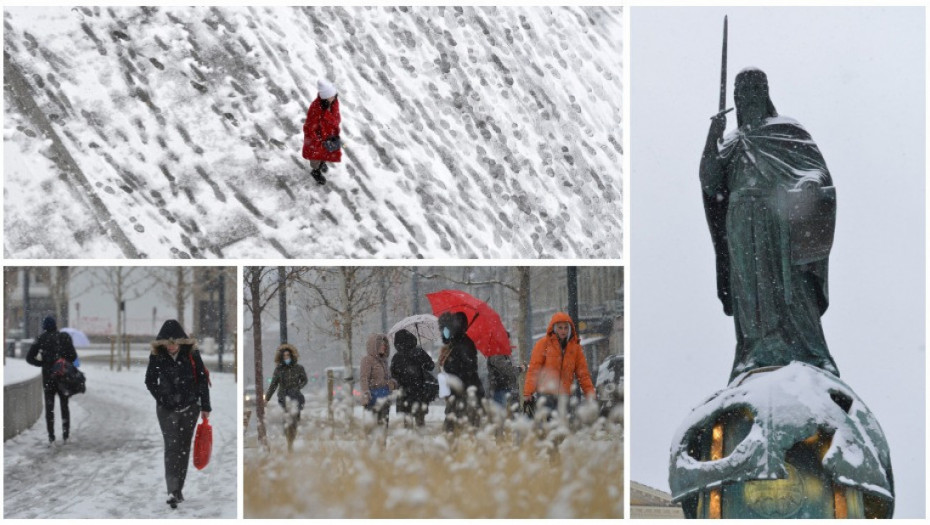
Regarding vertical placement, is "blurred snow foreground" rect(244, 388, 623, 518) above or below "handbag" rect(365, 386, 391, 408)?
below

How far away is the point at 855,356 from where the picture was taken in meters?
9.85

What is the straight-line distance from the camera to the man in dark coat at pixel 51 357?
9508mm

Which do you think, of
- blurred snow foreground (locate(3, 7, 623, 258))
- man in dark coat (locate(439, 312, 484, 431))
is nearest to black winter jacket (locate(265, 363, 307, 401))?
blurred snow foreground (locate(3, 7, 623, 258))

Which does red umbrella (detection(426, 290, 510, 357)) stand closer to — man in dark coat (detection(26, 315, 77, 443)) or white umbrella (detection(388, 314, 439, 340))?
white umbrella (detection(388, 314, 439, 340))

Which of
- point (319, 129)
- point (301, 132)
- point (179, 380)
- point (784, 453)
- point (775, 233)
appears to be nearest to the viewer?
point (784, 453)

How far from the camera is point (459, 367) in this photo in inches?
385

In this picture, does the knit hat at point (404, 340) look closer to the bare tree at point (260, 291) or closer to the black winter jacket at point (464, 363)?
the black winter jacket at point (464, 363)

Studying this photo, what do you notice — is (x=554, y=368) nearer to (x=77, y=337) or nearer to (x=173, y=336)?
(x=173, y=336)

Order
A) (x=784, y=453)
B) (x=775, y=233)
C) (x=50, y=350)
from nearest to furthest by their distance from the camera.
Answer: (x=784, y=453)
(x=775, y=233)
(x=50, y=350)

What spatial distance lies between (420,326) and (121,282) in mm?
2402

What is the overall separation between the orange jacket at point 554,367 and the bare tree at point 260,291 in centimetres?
202

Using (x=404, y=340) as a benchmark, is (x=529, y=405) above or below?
below

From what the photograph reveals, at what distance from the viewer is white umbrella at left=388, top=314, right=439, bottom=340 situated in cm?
974

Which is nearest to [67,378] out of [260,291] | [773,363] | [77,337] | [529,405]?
[77,337]
